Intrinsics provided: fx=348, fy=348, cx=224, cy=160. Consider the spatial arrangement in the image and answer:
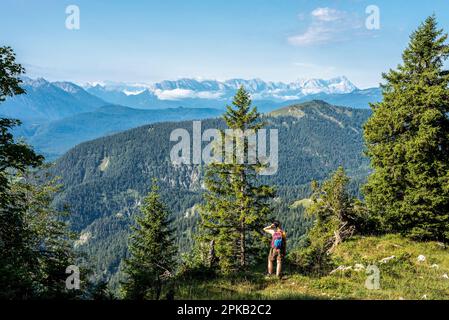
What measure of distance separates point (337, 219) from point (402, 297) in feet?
51.0

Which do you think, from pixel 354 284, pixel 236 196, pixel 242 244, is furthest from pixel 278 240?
pixel 242 244

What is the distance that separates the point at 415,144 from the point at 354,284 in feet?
39.7

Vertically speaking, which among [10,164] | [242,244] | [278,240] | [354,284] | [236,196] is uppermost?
[10,164]

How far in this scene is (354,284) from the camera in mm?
14664

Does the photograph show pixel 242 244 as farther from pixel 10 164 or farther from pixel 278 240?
pixel 10 164

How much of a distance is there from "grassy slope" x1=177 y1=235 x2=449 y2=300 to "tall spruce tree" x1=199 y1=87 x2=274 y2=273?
7.82m

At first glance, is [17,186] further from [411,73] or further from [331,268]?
[411,73]

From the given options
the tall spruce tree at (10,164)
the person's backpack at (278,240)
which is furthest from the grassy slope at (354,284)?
the tall spruce tree at (10,164)

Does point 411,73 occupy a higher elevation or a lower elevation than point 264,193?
higher

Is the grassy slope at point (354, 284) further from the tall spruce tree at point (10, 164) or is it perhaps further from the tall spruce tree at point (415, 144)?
the tall spruce tree at point (10, 164)

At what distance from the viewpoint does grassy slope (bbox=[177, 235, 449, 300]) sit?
12.8m

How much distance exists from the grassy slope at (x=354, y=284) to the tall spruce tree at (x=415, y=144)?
2471 mm
